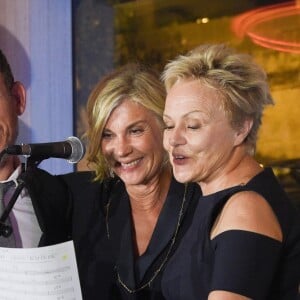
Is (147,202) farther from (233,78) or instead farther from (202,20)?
(202,20)

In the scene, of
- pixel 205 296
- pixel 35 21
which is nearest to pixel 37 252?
pixel 205 296

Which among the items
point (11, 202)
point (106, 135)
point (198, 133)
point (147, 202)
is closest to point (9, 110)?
point (106, 135)

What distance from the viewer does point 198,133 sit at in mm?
1202

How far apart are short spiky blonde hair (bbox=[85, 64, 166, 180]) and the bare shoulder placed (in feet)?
2.23

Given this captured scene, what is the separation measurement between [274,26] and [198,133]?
1.60 metres

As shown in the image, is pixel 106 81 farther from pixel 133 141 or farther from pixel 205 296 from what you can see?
pixel 205 296

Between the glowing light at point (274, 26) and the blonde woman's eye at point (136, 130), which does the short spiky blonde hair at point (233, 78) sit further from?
the glowing light at point (274, 26)

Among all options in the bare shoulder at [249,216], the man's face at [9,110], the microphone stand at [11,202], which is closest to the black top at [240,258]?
the bare shoulder at [249,216]

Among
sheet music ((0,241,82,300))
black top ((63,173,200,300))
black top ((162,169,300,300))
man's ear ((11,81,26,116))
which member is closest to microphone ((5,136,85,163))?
sheet music ((0,241,82,300))

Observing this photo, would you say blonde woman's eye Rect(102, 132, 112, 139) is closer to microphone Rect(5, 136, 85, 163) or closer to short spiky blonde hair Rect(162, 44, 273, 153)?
microphone Rect(5, 136, 85, 163)

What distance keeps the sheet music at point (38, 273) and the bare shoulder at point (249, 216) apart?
1.27 feet

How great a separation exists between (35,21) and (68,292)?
152cm

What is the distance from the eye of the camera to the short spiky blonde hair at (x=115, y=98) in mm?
1735

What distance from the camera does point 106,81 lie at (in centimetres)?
177
